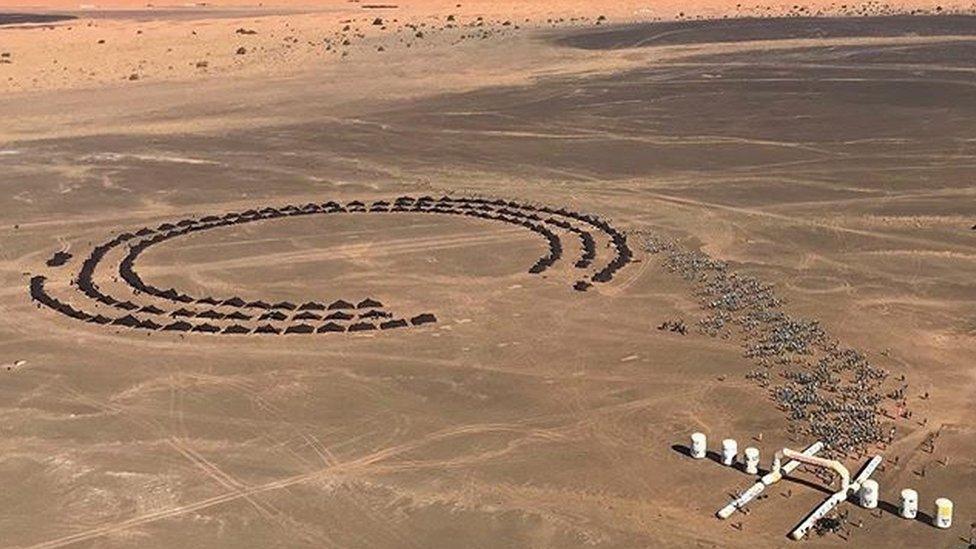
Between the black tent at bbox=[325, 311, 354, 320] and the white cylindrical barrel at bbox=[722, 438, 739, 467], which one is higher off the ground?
the black tent at bbox=[325, 311, 354, 320]

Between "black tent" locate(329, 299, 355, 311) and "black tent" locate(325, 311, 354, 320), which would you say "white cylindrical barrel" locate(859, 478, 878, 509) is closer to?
"black tent" locate(325, 311, 354, 320)

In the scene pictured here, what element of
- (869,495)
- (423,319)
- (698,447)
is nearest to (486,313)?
(423,319)

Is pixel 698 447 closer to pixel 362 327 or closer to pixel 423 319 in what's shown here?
pixel 423 319

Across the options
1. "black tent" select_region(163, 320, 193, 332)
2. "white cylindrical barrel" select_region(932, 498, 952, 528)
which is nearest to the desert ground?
"black tent" select_region(163, 320, 193, 332)

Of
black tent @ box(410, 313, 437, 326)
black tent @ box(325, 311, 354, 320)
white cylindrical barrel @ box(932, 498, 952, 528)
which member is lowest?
white cylindrical barrel @ box(932, 498, 952, 528)

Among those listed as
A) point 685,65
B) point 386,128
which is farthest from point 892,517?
point 685,65
